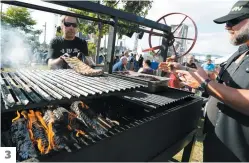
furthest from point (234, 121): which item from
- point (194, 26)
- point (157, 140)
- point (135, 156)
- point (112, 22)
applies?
point (194, 26)

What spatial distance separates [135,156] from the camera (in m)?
1.55

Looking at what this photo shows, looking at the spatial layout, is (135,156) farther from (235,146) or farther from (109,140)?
(235,146)

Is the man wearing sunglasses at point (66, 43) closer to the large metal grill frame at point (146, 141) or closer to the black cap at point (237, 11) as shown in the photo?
the large metal grill frame at point (146, 141)

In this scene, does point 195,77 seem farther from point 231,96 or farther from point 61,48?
point 61,48

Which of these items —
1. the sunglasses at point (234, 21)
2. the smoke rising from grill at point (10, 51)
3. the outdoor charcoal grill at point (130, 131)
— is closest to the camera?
the outdoor charcoal grill at point (130, 131)

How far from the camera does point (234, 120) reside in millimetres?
1641

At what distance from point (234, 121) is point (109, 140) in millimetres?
1036

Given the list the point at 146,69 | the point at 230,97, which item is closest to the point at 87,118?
the point at 230,97

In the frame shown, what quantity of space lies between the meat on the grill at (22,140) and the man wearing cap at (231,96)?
50.2 inches

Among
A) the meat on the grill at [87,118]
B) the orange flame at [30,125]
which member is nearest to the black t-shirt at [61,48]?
the meat on the grill at [87,118]

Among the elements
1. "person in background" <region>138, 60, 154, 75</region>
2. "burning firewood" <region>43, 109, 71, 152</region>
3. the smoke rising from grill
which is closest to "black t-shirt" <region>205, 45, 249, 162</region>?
"burning firewood" <region>43, 109, 71, 152</region>

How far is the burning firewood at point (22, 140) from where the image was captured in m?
1.26

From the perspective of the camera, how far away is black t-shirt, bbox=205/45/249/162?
63.0 inches

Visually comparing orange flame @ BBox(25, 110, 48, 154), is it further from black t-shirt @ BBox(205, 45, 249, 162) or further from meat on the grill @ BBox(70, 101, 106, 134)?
black t-shirt @ BBox(205, 45, 249, 162)
